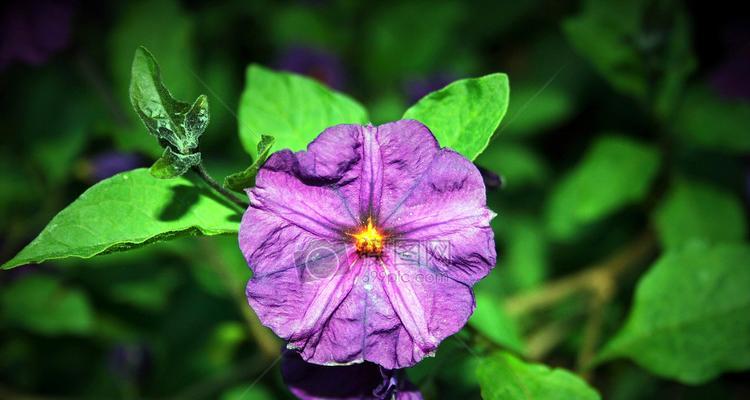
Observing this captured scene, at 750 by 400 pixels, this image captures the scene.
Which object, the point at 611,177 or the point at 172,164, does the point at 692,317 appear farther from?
the point at 172,164

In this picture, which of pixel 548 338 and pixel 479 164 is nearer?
pixel 548 338

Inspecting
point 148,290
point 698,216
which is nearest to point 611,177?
point 698,216

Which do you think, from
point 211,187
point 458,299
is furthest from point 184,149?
point 458,299

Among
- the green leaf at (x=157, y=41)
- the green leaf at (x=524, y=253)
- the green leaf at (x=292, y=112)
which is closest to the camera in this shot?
the green leaf at (x=292, y=112)

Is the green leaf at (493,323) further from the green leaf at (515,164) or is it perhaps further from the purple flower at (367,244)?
the green leaf at (515,164)

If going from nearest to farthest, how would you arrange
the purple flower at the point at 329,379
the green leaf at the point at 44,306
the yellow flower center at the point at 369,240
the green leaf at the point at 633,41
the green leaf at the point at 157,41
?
the yellow flower center at the point at 369,240, the purple flower at the point at 329,379, the green leaf at the point at 633,41, the green leaf at the point at 44,306, the green leaf at the point at 157,41

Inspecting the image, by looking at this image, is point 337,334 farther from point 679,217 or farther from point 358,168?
point 679,217

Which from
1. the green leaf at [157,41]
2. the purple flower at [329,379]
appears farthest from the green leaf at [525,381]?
the green leaf at [157,41]
